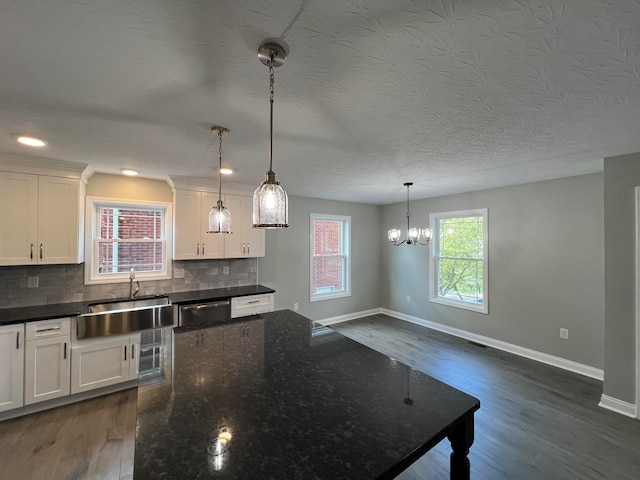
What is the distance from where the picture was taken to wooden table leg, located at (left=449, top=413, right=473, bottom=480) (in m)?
1.04

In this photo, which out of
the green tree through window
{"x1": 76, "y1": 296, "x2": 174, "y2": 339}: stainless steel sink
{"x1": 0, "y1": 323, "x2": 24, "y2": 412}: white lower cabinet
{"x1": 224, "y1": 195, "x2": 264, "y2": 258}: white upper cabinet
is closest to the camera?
{"x1": 0, "y1": 323, "x2": 24, "y2": 412}: white lower cabinet

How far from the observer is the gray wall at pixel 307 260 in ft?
15.3

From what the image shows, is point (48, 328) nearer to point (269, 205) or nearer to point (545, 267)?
point (269, 205)

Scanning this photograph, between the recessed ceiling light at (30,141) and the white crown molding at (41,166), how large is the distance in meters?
0.47

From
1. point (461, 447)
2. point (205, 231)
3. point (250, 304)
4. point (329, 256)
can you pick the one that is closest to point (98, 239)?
point (205, 231)

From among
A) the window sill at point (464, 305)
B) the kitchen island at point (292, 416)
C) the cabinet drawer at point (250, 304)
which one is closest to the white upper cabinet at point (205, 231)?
the cabinet drawer at point (250, 304)

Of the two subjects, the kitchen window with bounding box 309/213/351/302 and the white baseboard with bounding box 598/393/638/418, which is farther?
the kitchen window with bounding box 309/213/351/302

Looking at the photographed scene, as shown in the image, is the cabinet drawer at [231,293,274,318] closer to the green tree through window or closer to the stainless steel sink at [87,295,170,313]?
the stainless steel sink at [87,295,170,313]

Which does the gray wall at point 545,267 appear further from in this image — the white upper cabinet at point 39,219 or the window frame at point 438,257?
the white upper cabinet at point 39,219

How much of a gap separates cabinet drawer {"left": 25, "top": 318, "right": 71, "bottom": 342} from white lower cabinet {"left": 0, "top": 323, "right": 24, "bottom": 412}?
0.18 feet

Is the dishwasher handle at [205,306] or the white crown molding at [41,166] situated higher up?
the white crown molding at [41,166]

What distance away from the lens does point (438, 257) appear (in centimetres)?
495

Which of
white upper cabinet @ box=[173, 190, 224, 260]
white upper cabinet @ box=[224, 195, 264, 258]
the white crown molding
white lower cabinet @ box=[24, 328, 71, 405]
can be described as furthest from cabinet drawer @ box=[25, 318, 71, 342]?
white upper cabinet @ box=[224, 195, 264, 258]

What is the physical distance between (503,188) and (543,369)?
2508 mm
